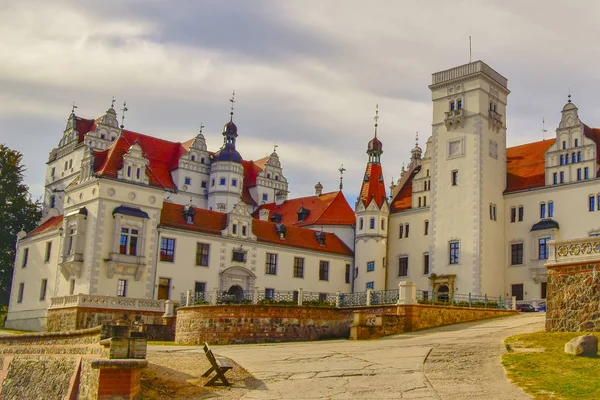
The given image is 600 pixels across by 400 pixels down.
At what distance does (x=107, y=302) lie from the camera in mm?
43875

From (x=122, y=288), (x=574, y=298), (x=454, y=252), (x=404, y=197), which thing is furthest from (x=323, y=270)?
(x=574, y=298)

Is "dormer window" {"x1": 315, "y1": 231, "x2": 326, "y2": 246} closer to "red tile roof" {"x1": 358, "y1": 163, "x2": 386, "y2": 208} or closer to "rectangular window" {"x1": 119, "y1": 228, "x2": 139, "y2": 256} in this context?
"red tile roof" {"x1": 358, "y1": 163, "x2": 386, "y2": 208}

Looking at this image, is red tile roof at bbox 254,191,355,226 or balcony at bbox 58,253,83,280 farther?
red tile roof at bbox 254,191,355,226

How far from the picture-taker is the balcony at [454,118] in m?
53.1

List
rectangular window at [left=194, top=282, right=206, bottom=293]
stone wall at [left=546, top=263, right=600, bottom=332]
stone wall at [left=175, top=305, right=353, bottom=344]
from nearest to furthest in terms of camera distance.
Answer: stone wall at [left=546, top=263, right=600, bottom=332]
stone wall at [left=175, top=305, right=353, bottom=344]
rectangular window at [left=194, top=282, right=206, bottom=293]

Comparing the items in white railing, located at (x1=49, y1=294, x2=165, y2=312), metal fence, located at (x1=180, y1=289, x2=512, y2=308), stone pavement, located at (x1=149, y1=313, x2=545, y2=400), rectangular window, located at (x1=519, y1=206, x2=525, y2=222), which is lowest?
stone pavement, located at (x1=149, y1=313, x2=545, y2=400)

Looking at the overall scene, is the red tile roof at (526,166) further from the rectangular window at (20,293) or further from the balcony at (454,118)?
the rectangular window at (20,293)

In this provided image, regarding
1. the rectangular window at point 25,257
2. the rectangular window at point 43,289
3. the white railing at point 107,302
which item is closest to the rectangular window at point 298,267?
the white railing at point 107,302

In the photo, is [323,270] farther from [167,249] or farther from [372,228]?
[167,249]

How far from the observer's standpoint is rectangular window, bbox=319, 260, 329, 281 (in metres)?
57.0

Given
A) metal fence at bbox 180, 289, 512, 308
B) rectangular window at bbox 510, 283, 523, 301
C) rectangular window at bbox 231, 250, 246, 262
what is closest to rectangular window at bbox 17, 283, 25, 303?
rectangular window at bbox 231, 250, 246, 262

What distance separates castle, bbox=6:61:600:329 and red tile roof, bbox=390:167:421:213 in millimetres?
121

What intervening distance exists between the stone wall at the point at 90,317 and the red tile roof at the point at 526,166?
26.8 metres

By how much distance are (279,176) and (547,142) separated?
30369 mm
